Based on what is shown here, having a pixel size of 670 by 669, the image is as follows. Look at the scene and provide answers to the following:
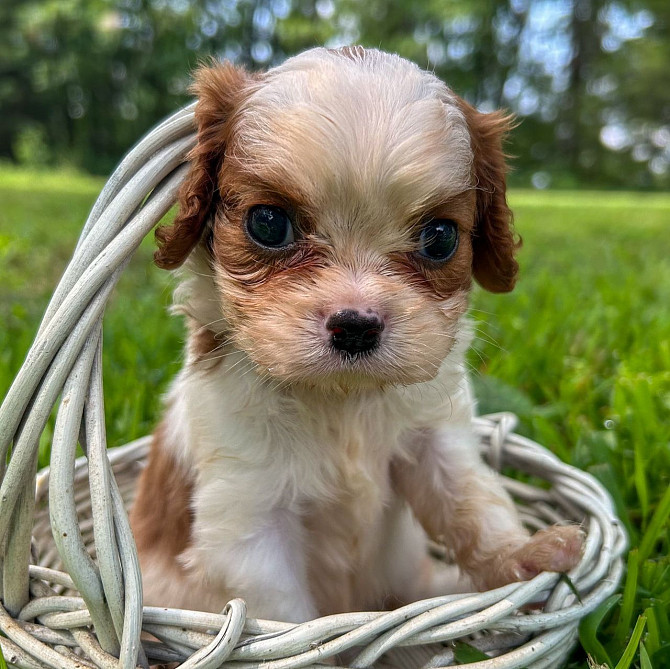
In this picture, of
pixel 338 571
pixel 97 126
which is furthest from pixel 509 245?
pixel 97 126

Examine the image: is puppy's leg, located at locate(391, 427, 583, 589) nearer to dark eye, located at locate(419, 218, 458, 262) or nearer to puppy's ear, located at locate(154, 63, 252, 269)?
dark eye, located at locate(419, 218, 458, 262)

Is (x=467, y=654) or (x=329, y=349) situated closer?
(x=329, y=349)

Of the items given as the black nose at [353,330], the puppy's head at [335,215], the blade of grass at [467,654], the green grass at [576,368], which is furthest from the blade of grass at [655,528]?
the black nose at [353,330]

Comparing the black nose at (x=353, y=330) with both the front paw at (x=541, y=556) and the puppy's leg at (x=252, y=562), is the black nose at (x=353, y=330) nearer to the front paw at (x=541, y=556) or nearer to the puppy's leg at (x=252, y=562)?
the puppy's leg at (x=252, y=562)

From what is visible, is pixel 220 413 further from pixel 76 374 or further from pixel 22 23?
pixel 22 23

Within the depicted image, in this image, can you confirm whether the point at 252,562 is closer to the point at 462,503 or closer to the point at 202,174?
the point at 462,503

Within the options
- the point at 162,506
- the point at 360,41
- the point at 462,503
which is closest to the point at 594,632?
the point at 462,503
